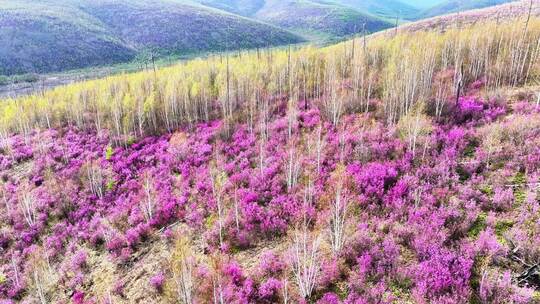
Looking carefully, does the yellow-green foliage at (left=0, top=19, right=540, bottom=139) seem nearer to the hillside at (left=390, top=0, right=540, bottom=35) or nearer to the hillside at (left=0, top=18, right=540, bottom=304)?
the hillside at (left=0, top=18, right=540, bottom=304)

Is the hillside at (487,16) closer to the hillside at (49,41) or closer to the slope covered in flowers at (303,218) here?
the slope covered in flowers at (303,218)

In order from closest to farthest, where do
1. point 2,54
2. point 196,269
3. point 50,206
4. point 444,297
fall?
point 444,297, point 196,269, point 50,206, point 2,54

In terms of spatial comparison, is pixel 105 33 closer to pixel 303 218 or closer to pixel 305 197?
pixel 305 197

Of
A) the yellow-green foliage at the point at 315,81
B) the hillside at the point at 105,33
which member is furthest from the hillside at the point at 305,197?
the hillside at the point at 105,33

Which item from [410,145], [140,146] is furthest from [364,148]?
[140,146]

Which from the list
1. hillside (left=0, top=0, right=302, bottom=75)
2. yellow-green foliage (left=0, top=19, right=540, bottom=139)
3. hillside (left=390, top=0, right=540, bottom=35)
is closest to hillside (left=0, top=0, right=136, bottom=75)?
hillside (left=0, top=0, right=302, bottom=75)

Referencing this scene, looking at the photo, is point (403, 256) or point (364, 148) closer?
point (403, 256)

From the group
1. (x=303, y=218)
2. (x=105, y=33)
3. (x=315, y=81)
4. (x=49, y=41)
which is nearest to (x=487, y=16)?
(x=315, y=81)

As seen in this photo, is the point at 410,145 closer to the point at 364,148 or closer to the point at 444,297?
the point at 364,148
